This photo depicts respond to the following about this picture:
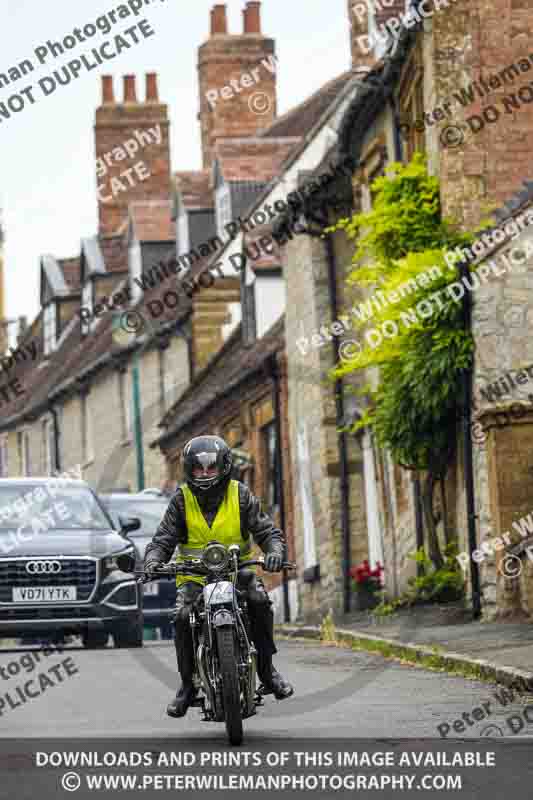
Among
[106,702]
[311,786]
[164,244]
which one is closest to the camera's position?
[311,786]

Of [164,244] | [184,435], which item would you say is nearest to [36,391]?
[164,244]

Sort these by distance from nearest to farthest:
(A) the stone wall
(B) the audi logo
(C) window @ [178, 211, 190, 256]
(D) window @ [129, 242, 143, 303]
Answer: (B) the audi logo
(A) the stone wall
(C) window @ [178, 211, 190, 256]
(D) window @ [129, 242, 143, 303]

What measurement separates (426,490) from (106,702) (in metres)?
9.96

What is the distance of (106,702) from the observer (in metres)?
13.0

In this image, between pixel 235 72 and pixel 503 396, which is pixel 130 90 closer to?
pixel 235 72

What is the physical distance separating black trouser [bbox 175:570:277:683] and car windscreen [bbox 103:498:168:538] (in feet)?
50.6

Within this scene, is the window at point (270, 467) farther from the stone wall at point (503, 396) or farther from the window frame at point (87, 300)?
the window frame at point (87, 300)

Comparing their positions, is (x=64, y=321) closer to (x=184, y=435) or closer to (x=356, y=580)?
(x=184, y=435)

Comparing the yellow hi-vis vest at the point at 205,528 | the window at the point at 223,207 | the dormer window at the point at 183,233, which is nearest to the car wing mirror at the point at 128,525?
the yellow hi-vis vest at the point at 205,528

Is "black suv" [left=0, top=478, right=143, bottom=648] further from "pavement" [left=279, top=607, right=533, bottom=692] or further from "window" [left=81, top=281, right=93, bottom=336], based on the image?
"window" [left=81, top=281, right=93, bottom=336]

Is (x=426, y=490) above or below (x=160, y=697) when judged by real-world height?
above

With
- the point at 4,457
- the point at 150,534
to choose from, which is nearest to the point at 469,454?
the point at 150,534

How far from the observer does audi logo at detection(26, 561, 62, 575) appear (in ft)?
59.9

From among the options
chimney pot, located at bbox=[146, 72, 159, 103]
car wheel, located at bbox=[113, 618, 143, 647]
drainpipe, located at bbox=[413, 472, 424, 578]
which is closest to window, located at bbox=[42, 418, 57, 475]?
chimney pot, located at bbox=[146, 72, 159, 103]
